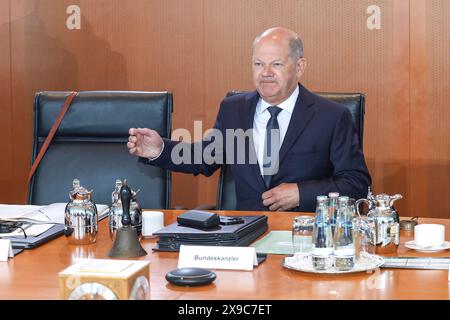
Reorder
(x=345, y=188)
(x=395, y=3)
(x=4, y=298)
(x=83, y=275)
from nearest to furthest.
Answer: (x=83, y=275) < (x=4, y=298) < (x=345, y=188) < (x=395, y=3)

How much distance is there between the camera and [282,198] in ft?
9.43

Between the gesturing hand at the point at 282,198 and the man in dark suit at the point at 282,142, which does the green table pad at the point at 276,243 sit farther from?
the man in dark suit at the point at 282,142

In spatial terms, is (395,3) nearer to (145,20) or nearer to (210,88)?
(210,88)

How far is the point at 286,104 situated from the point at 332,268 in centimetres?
148

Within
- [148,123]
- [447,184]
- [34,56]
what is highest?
[34,56]

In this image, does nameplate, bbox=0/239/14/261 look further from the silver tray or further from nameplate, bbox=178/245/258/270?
the silver tray

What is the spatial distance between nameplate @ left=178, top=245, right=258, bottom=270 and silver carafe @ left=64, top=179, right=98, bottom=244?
0.41 m

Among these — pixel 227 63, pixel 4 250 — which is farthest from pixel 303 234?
pixel 227 63

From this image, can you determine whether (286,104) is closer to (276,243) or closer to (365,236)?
(276,243)

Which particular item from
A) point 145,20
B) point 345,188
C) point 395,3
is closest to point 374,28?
point 395,3

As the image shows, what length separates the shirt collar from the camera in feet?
10.6

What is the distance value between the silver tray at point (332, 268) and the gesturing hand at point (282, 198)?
0.92 meters

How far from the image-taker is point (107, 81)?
4.95 m

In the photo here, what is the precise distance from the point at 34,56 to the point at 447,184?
265 centimetres
